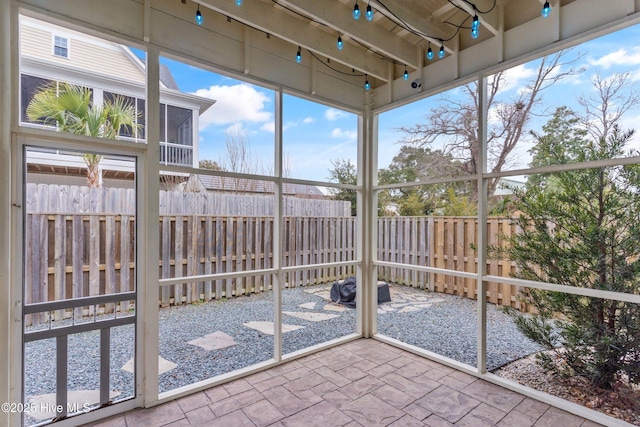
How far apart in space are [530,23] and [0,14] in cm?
392

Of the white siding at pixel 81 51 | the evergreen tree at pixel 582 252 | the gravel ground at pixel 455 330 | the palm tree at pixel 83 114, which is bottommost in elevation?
the gravel ground at pixel 455 330

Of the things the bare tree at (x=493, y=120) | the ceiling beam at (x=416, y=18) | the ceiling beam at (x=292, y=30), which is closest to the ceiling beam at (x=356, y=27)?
the ceiling beam at (x=292, y=30)

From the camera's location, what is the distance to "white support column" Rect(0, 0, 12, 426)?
6.30 ft

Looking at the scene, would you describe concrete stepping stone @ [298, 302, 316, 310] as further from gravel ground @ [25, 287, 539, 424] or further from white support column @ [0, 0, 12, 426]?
white support column @ [0, 0, 12, 426]

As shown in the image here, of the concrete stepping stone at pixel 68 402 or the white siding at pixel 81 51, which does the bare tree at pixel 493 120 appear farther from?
the concrete stepping stone at pixel 68 402

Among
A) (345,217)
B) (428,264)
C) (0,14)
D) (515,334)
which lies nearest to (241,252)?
(345,217)

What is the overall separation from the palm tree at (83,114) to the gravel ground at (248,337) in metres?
1.34

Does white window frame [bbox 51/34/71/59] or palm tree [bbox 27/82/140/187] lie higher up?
white window frame [bbox 51/34/71/59]

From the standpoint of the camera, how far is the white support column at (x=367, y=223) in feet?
13.4

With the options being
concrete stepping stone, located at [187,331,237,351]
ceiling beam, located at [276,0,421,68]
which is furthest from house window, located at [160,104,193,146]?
concrete stepping stone, located at [187,331,237,351]

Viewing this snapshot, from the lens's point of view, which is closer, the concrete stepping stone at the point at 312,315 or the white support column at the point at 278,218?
the white support column at the point at 278,218

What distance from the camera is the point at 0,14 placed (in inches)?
75.7

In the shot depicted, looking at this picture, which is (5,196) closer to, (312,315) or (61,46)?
(61,46)

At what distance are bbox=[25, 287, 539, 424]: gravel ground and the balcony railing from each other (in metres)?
1.42
